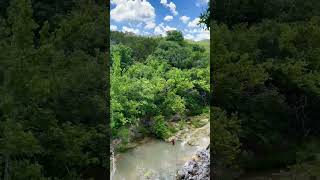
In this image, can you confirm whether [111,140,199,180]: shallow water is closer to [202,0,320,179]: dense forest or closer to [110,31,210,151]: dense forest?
[110,31,210,151]: dense forest

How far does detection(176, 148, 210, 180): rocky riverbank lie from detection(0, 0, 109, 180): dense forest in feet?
2.79

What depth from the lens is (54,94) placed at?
17.6 ft

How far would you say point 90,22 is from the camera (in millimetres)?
6270

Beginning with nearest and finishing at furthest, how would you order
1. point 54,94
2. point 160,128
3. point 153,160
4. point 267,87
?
1. point 54,94
2. point 153,160
3. point 160,128
4. point 267,87

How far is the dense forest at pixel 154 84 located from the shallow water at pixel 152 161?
0.41 ft

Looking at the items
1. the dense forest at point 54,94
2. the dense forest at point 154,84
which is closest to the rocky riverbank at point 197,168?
the dense forest at point 154,84

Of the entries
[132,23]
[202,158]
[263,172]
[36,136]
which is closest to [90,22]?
[132,23]

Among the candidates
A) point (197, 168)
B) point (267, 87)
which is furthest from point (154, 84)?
point (267, 87)

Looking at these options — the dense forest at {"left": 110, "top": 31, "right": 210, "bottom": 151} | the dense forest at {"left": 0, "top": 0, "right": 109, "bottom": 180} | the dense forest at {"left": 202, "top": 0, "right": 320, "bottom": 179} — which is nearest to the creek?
the dense forest at {"left": 110, "top": 31, "right": 210, "bottom": 151}

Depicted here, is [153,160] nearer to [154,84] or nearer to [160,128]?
[160,128]

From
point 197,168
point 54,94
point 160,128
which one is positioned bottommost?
point 197,168

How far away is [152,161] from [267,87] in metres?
1.86

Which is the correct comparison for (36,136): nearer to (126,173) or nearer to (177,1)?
(126,173)

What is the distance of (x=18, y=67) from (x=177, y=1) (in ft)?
5.86
